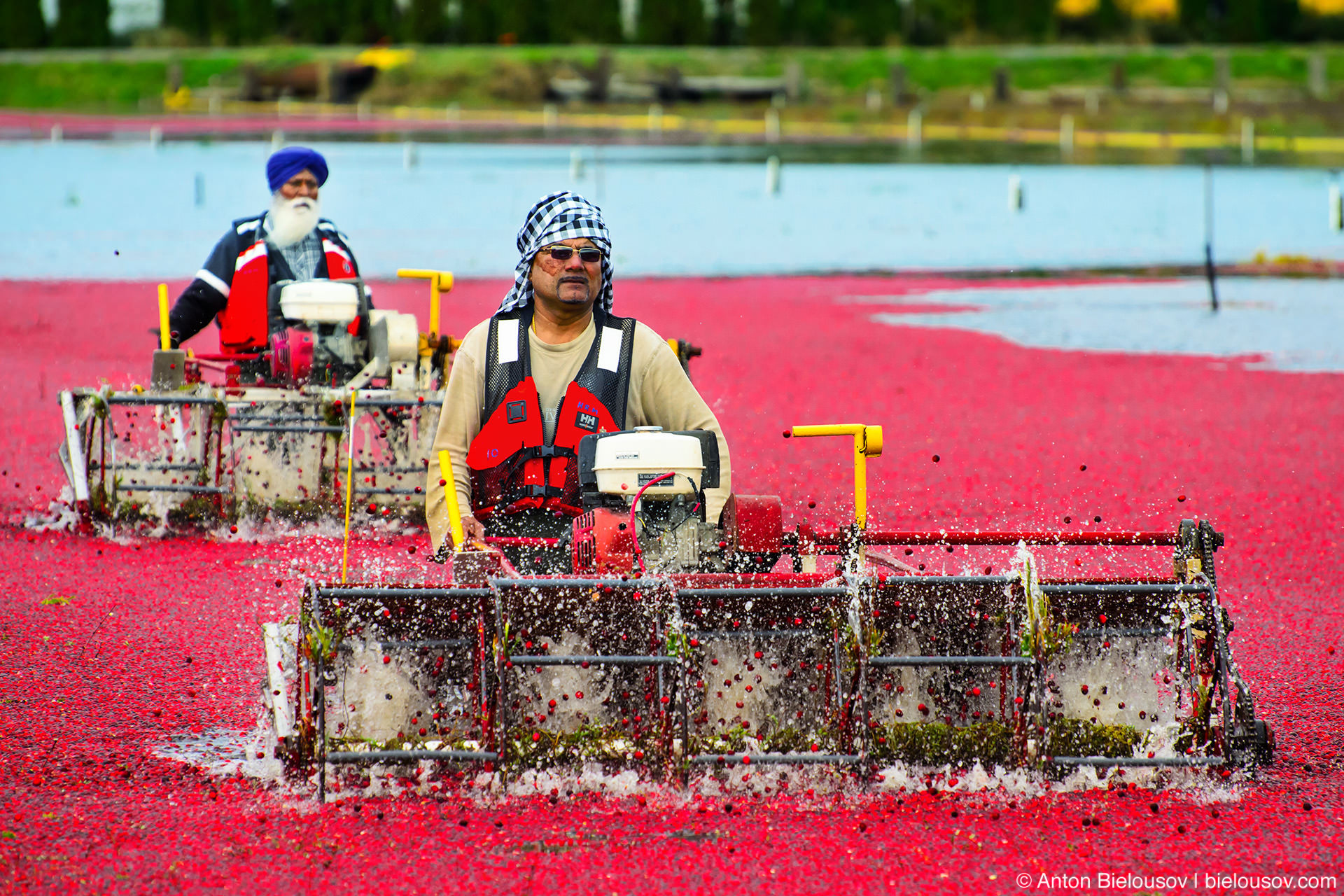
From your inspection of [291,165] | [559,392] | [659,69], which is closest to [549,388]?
[559,392]

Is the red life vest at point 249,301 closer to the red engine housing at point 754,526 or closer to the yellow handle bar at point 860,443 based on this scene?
the red engine housing at point 754,526

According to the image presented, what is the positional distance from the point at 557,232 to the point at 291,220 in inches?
152

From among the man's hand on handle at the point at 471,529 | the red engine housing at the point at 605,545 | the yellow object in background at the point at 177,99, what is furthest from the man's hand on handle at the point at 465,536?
the yellow object in background at the point at 177,99

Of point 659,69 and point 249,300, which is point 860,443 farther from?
point 659,69

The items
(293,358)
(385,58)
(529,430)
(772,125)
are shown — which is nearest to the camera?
(529,430)

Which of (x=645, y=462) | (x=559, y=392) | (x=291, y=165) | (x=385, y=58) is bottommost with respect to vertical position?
(x=645, y=462)

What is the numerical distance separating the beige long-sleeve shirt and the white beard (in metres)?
3.58

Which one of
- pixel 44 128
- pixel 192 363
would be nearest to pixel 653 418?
pixel 192 363

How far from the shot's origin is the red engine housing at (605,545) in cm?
451

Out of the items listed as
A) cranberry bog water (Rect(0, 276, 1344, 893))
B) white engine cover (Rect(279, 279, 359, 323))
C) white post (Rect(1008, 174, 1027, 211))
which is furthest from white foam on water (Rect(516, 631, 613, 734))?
white post (Rect(1008, 174, 1027, 211))

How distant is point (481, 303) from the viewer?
18.4 meters

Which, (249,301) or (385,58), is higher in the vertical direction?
(385,58)

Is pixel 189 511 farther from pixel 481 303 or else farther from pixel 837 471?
pixel 481 303

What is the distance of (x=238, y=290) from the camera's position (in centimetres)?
834
